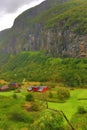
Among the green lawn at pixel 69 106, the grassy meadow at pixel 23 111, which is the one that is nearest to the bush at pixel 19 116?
the grassy meadow at pixel 23 111

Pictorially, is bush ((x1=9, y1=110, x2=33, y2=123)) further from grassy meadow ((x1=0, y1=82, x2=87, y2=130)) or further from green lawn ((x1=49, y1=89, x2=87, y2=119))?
green lawn ((x1=49, y1=89, x2=87, y2=119))

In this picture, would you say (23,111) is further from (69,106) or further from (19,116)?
(69,106)

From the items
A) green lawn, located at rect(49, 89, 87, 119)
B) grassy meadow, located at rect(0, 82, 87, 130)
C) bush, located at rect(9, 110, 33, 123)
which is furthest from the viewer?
green lawn, located at rect(49, 89, 87, 119)

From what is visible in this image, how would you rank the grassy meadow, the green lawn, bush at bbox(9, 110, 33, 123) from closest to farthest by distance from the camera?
the grassy meadow
bush at bbox(9, 110, 33, 123)
the green lawn

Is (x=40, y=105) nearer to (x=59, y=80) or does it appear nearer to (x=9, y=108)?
(x=9, y=108)

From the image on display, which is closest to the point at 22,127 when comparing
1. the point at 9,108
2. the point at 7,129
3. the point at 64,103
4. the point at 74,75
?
the point at 7,129

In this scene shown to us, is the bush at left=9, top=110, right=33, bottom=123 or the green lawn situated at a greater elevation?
the bush at left=9, top=110, right=33, bottom=123

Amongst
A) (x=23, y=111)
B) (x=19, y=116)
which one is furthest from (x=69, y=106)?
(x=19, y=116)

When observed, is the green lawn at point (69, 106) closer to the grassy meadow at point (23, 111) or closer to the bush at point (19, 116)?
the grassy meadow at point (23, 111)

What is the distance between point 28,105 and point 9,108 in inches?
315

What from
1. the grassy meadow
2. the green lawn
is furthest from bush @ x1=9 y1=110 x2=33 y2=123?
the green lawn

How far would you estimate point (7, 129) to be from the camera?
58.4m

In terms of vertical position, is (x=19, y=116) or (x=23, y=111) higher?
(x=19, y=116)

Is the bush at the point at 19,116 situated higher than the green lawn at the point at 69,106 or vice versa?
the bush at the point at 19,116
